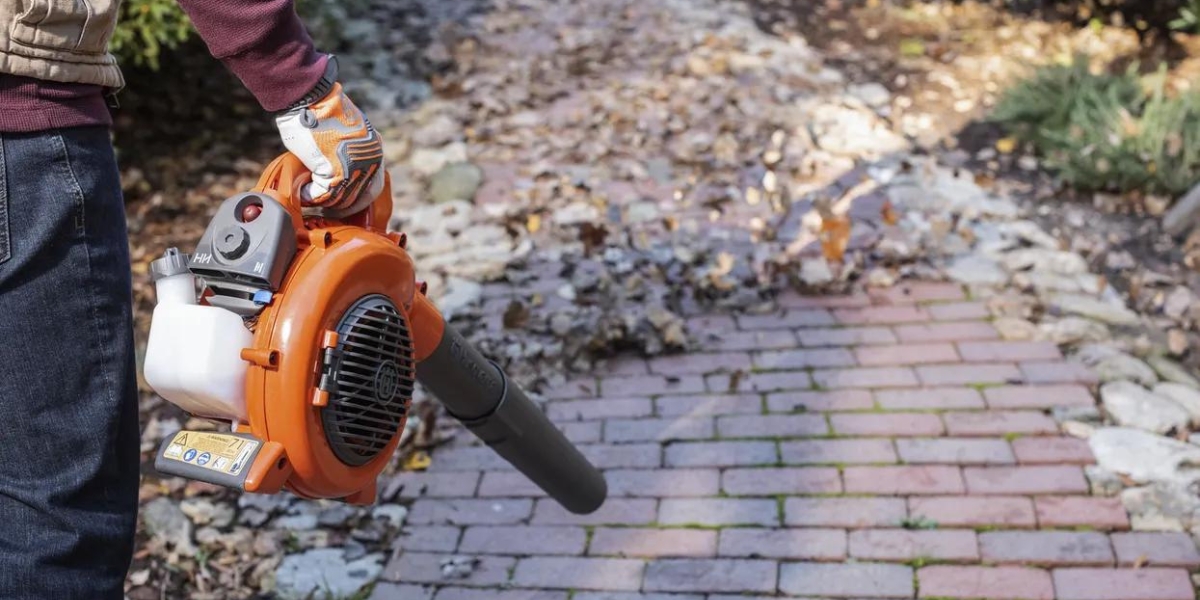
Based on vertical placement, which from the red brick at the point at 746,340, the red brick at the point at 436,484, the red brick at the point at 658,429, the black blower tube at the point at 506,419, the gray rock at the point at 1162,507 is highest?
the black blower tube at the point at 506,419

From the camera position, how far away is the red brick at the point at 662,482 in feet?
9.62

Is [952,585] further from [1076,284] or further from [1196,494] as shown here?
[1076,284]

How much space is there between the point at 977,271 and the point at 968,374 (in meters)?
0.67

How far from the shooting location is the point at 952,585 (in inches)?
99.7

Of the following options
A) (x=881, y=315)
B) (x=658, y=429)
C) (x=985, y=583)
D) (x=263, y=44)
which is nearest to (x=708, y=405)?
(x=658, y=429)

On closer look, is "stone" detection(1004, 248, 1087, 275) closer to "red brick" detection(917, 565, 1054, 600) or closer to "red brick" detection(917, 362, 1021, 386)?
"red brick" detection(917, 362, 1021, 386)

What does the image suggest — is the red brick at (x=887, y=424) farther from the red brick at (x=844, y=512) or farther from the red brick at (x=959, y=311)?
the red brick at (x=959, y=311)

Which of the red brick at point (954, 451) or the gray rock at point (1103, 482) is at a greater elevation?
the gray rock at point (1103, 482)

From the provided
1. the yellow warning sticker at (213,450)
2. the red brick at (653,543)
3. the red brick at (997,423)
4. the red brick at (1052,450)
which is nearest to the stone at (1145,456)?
the red brick at (1052,450)

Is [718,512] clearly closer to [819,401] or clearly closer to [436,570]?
[819,401]

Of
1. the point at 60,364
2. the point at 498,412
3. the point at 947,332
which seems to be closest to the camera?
the point at 60,364

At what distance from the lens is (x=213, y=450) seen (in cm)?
157

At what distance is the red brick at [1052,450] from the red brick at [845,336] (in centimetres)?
63

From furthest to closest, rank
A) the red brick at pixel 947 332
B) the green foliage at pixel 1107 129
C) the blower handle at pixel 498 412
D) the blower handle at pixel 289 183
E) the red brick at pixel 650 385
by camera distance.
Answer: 1. the green foliage at pixel 1107 129
2. the red brick at pixel 947 332
3. the red brick at pixel 650 385
4. the blower handle at pixel 498 412
5. the blower handle at pixel 289 183
